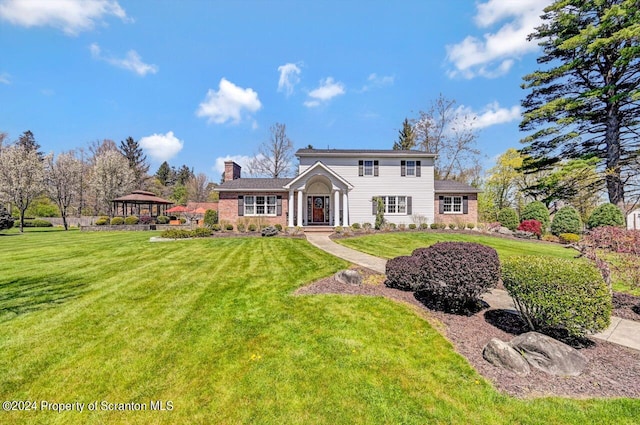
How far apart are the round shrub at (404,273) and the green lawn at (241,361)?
0.94m

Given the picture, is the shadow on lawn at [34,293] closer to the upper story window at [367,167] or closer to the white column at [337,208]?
the white column at [337,208]

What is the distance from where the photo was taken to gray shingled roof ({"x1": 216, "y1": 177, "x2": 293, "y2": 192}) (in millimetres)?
20097

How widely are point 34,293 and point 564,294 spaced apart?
10.1 meters

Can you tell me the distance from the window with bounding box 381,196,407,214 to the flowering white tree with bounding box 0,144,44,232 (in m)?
30.4

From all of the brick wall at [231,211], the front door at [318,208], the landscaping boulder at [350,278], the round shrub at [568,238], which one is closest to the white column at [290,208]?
the brick wall at [231,211]

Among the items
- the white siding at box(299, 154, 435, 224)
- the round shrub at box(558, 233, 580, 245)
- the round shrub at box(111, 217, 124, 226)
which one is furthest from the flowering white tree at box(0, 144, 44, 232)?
the round shrub at box(558, 233, 580, 245)

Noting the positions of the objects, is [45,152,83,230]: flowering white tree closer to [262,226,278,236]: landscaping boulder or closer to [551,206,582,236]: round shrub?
[262,226,278,236]: landscaping boulder

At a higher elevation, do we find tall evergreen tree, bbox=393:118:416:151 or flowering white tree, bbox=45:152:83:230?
tall evergreen tree, bbox=393:118:416:151

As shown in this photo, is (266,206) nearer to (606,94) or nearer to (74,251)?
(74,251)

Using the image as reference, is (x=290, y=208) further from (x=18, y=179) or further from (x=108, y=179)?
(x=108, y=179)

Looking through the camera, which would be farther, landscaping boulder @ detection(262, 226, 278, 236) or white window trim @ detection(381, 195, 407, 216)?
white window trim @ detection(381, 195, 407, 216)

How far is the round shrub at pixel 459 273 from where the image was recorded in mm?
4781

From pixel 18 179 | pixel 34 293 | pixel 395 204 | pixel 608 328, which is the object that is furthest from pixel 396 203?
pixel 18 179

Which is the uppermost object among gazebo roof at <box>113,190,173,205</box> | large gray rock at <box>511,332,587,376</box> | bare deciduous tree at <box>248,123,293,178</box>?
bare deciduous tree at <box>248,123,293,178</box>
